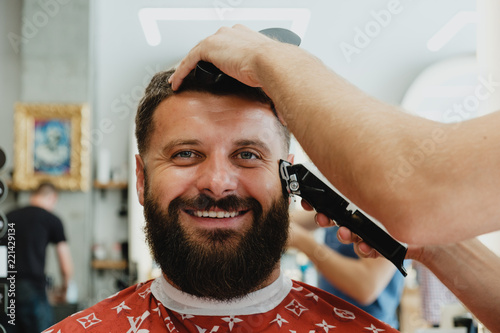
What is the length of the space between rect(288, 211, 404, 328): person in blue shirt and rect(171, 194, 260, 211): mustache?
68cm

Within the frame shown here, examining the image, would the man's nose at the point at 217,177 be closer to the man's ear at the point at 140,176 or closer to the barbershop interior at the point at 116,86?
the man's ear at the point at 140,176

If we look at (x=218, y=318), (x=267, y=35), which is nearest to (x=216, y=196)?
(x=218, y=318)

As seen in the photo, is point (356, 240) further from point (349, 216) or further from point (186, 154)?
point (186, 154)

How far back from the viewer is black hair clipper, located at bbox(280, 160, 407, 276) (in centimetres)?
136

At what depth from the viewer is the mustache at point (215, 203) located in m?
1.52

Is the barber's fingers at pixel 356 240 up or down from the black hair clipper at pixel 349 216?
down

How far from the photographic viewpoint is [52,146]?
536 cm

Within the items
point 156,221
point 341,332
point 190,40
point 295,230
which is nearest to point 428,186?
point 341,332

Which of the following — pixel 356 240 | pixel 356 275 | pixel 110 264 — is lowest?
pixel 110 264

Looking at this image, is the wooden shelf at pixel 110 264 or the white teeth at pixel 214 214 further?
the wooden shelf at pixel 110 264

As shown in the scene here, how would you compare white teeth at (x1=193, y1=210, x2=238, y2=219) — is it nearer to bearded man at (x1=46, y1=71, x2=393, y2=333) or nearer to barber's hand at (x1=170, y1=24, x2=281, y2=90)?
bearded man at (x1=46, y1=71, x2=393, y2=333)

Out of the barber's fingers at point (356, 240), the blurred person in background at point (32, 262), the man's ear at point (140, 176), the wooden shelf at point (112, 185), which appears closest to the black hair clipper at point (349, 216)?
the barber's fingers at point (356, 240)

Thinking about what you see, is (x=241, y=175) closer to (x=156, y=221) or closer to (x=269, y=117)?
(x=269, y=117)

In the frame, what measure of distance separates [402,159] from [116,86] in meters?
4.93
